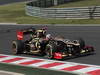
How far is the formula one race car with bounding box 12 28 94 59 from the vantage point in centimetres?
1183

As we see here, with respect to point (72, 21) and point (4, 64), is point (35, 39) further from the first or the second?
point (72, 21)

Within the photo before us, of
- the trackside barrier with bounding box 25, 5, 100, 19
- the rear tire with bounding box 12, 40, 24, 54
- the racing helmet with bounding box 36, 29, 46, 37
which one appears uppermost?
the racing helmet with bounding box 36, 29, 46, 37

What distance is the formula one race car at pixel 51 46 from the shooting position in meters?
11.8

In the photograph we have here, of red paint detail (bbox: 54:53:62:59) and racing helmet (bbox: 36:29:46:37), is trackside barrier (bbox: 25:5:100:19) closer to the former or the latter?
racing helmet (bbox: 36:29:46:37)

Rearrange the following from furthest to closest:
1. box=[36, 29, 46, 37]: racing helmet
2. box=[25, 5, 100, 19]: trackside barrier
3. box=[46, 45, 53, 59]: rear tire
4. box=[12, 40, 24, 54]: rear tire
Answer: box=[25, 5, 100, 19]: trackside barrier, box=[12, 40, 24, 54]: rear tire, box=[36, 29, 46, 37]: racing helmet, box=[46, 45, 53, 59]: rear tire

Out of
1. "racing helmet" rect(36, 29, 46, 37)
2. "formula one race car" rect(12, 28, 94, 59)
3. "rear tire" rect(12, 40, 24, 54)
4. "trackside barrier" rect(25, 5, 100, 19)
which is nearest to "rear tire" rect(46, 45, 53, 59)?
"formula one race car" rect(12, 28, 94, 59)

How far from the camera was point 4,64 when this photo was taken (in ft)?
36.6

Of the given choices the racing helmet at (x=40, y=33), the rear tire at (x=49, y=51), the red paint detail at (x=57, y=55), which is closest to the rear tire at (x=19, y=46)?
the racing helmet at (x=40, y=33)

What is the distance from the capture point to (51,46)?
463 inches

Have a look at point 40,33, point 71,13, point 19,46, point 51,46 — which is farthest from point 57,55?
point 71,13

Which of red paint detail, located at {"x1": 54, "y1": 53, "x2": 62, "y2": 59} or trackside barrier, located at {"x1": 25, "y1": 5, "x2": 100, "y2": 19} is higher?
red paint detail, located at {"x1": 54, "y1": 53, "x2": 62, "y2": 59}

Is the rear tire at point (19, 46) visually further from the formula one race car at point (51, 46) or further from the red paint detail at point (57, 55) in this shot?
the red paint detail at point (57, 55)

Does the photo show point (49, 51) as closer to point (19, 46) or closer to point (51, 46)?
point (51, 46)

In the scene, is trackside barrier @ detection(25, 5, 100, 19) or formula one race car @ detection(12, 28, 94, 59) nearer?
formula one race car @ detection(12, 28, 94, 59)
